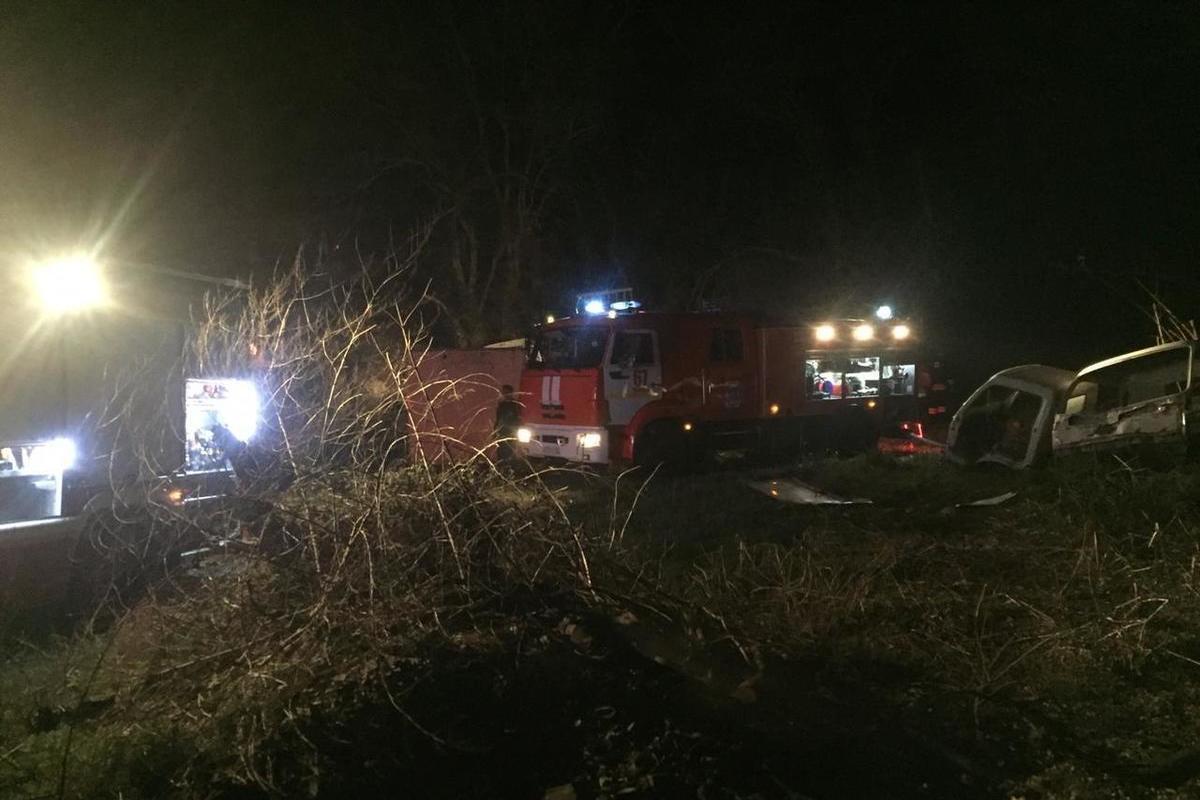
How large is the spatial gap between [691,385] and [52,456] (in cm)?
721

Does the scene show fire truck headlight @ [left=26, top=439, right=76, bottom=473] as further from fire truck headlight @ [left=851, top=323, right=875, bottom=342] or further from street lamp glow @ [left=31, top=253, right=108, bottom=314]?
fire truck headlight @ [left=851, top=323, right=875, bottom=342]

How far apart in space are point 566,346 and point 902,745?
8524mm

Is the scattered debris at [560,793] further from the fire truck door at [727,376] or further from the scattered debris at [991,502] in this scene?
the fire truck door at [727,376]

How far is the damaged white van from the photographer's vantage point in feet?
26.1

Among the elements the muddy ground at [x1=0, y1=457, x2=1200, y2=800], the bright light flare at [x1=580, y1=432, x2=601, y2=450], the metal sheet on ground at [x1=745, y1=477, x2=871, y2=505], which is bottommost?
the muddy ground at [x1=0, y1=457, x2=1200, y2=800]

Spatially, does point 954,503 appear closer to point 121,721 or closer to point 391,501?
point 391,501

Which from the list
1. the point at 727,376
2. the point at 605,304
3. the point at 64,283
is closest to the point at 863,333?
the point at 727,376

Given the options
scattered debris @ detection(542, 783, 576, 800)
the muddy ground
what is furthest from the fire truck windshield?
scattered debris @ detection(542, 783, 576, 800)

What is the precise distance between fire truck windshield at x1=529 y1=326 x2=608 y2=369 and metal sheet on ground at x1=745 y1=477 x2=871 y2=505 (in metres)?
2.53

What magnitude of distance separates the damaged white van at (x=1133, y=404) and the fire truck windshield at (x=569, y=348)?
5207 mm

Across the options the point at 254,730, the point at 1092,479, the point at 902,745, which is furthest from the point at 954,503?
the point at 254,730

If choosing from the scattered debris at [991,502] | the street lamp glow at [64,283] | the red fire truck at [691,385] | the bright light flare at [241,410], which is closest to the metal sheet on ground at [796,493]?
the scattered debris at [991,502]

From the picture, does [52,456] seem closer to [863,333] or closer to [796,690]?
[796,690]

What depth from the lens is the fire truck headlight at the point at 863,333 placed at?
13508 mm
